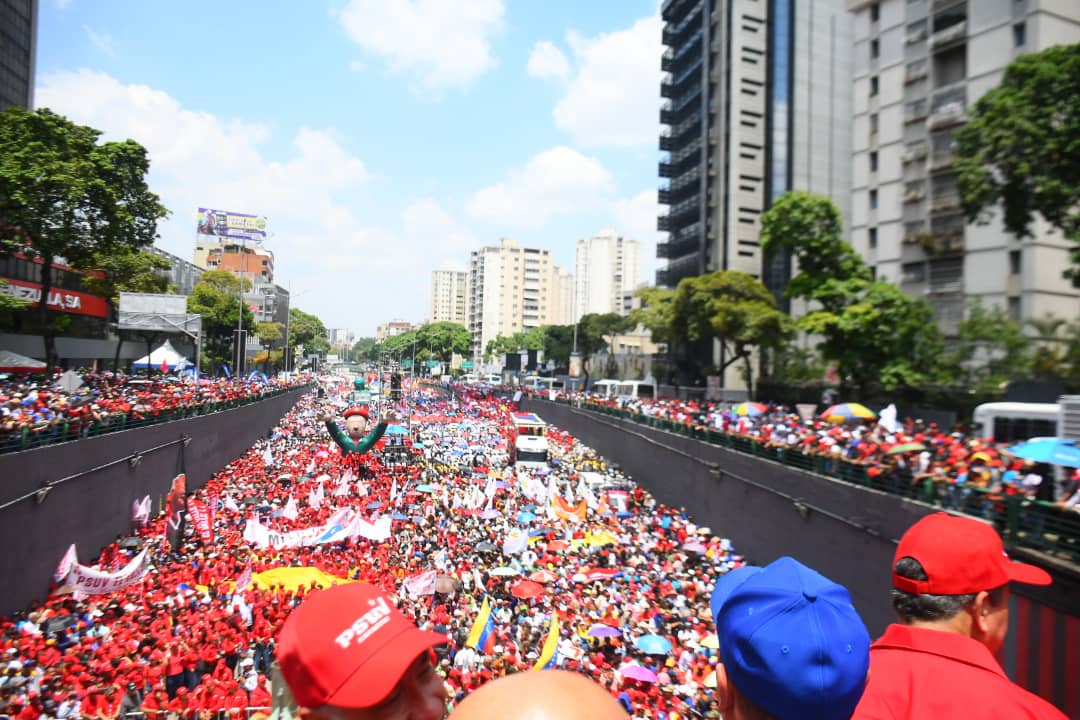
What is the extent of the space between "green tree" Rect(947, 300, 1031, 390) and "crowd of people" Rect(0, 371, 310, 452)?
32.4 metres

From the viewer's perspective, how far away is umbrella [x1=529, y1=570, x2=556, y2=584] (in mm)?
16141

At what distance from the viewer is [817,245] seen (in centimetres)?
3073

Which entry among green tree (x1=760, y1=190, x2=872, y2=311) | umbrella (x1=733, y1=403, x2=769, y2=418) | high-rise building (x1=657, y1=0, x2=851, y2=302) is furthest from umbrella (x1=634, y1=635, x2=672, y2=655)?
high-rise building (x1=657, y1=0, x2=851, y2=302)

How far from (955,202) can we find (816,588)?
38.9 m

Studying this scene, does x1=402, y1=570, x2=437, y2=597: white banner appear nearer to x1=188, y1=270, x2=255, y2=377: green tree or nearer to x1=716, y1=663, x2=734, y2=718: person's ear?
x1=716, y1=663, x2=734, y2=718: person's ear

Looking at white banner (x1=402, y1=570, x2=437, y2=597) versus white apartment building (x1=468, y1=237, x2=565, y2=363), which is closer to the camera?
white banner (x1=402, y1=570, x2=437, y2=597)

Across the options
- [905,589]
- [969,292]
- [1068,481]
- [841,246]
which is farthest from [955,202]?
[905,589]

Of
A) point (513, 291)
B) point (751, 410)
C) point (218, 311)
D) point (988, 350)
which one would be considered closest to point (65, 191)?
point (751, 410)

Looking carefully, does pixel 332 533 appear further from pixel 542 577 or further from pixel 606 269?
pixel 606 269

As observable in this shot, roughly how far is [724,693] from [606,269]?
18004cm

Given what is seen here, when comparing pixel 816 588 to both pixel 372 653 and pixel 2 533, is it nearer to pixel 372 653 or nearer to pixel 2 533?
pixel 372 653

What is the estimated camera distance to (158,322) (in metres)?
36.8

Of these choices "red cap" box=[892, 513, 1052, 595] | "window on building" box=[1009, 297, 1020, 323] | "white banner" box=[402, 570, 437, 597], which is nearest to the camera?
"red cap" box=[892, 513, 1052, 595]

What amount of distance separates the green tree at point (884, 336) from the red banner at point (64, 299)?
37165mm
